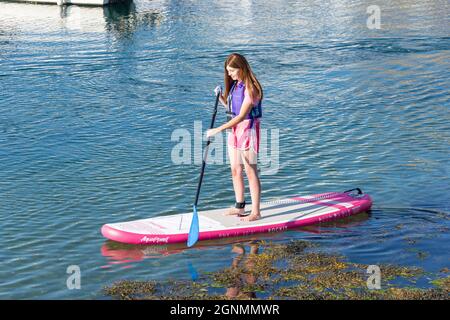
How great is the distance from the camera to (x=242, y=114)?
1070cm

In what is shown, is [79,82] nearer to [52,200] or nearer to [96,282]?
[52,200]

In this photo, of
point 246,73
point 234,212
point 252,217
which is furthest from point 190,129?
point 246,73

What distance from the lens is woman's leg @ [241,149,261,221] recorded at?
435 inches

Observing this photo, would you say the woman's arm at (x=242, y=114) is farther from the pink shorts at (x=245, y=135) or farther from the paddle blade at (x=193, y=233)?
the paddle blade at (x=193, y=233)

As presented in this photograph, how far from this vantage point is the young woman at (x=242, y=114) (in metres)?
10.6

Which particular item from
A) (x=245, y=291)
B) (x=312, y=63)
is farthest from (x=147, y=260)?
(x=312, y=63)

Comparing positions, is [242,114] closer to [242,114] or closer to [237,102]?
[242,114]

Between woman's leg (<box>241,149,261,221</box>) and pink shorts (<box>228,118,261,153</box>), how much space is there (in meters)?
0.08

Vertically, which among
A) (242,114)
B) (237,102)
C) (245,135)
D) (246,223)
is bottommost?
(246,223)

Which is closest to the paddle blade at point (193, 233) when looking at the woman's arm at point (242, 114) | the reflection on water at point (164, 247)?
the reflection on water at point (164, 247)

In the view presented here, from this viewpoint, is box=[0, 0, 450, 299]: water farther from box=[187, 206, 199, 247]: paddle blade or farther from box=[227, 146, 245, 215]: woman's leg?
box=[227, 146, 245, 215]: woman's leg

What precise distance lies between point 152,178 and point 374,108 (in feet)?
22.0

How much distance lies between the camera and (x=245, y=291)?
9.41 metres

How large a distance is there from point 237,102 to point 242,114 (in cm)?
17
